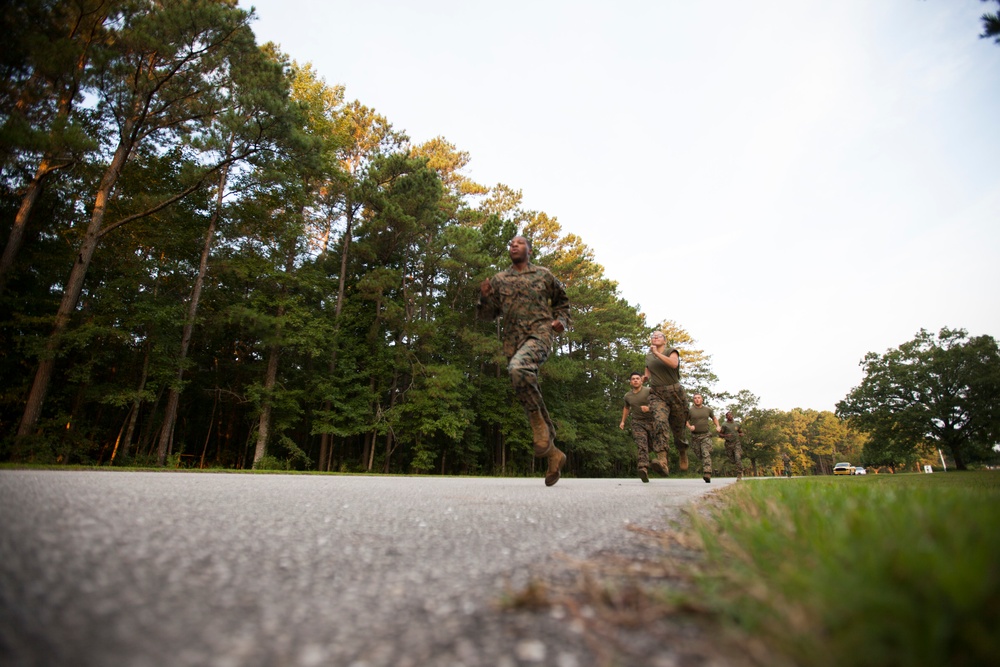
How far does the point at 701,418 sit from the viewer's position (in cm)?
1092

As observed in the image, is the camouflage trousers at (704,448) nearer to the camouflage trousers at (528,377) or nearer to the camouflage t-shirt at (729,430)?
the camouflage t-shirt at (729,430)

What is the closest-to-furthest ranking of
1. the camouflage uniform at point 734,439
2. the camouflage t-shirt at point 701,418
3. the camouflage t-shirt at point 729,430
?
the camouflage t-shirt at point 701,418, the camouflage uniform at point 734,439, the camouflage t-shirt at point 729,430

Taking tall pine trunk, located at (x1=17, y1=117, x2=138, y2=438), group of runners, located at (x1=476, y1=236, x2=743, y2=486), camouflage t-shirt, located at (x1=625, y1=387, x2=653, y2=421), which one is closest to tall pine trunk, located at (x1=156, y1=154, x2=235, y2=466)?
tall pine trunk, located at (x1=17, y1=117, x2=138, y2=438)

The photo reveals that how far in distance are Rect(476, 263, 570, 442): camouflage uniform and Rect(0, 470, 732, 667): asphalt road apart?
3.29 metres

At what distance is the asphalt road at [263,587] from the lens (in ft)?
2.63

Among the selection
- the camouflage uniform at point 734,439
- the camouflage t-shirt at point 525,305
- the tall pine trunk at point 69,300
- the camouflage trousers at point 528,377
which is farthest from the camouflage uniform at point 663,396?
the tall pine trunk at point 69,300

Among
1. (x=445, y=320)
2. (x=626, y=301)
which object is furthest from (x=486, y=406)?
(x=626, y=301)

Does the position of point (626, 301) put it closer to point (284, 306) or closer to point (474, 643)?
point (284, 306)

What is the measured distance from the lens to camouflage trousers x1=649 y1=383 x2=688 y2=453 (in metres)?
8.03

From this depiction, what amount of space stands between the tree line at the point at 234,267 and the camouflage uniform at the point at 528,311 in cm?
927

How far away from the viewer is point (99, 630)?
81cm

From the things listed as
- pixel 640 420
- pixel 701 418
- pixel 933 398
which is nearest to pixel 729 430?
pixel 701 418

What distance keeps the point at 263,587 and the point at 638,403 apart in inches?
355

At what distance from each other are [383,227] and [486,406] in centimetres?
1032
